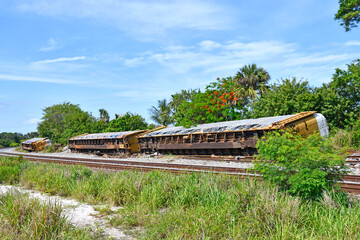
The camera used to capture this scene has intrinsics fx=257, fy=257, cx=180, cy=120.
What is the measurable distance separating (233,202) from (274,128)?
33.8 ft

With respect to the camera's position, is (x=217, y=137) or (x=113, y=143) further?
(x=113, y=143)

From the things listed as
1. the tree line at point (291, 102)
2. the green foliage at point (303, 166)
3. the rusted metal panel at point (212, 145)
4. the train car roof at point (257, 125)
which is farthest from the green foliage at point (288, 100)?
the green foliage at point (303, 166)

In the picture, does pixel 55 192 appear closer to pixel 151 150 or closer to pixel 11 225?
pixel 11 225

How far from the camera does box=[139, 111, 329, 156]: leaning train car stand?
16781 millimetres

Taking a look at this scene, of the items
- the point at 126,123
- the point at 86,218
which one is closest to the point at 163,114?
the point at 126,123

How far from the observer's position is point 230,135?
18.6 metres

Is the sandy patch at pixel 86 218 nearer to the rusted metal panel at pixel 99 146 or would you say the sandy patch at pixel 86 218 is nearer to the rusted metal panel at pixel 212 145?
the rusted metal panel at pixel 212 145

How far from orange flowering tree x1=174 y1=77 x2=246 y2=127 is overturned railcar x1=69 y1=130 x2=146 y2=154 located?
6.26 m

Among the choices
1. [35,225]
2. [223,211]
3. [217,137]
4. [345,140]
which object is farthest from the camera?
[217,137]

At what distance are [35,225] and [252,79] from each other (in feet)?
144

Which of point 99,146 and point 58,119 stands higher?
point 58,119

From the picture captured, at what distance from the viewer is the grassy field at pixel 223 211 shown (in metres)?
5.10

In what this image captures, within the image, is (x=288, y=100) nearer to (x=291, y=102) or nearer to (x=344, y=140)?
(x=291, y=102)

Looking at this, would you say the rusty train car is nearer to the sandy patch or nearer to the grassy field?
the grassy field
